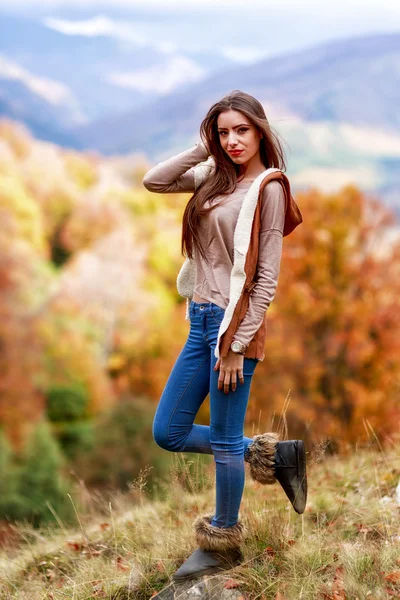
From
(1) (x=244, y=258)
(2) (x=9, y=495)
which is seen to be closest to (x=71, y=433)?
(2) (x=9, y=495)

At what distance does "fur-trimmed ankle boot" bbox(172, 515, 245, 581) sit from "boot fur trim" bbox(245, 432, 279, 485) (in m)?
0.23

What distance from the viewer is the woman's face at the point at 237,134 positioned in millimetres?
2930

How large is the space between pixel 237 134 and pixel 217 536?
1.71m

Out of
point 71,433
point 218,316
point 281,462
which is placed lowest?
point 71,433

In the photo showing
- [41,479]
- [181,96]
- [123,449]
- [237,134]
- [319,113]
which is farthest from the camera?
[181,96]

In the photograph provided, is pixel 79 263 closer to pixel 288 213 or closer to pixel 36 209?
pixel 36 209

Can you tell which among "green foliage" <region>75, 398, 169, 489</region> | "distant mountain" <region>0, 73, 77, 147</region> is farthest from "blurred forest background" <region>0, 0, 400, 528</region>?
"distant mountain" <region>0, 73, 77, 147</region>

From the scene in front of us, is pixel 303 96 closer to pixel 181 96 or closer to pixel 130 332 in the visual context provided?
pixel 181 96

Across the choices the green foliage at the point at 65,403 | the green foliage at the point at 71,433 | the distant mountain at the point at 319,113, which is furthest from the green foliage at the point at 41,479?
the distant mountain at the point at 319,113

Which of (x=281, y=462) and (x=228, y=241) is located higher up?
(x=228, y=241)

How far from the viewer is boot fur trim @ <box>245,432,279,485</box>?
3.22 meters

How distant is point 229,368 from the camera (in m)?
2.88

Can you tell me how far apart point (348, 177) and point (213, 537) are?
80376mm

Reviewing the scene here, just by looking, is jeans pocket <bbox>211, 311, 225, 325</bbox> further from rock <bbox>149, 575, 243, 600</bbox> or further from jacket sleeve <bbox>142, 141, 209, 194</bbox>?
rock <bbox>149, 575, 243, 600</bbox>
